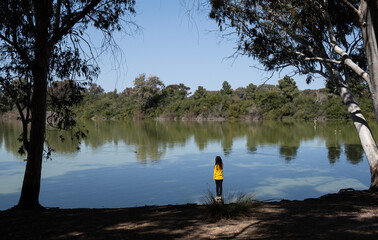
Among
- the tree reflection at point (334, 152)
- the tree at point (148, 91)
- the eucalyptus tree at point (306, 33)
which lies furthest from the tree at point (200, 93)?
the eucalyptus tree at point (306, 33)

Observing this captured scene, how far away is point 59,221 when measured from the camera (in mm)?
3564

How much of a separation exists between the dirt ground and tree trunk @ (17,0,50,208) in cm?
40

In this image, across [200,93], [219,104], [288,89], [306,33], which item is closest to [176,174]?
[306,33]

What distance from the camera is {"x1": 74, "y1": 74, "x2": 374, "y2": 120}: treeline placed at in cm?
3825

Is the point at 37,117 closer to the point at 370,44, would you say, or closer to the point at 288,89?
the point at 370,44

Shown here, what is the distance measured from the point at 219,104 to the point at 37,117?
40.7 meters

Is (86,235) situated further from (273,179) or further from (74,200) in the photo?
(273,179)

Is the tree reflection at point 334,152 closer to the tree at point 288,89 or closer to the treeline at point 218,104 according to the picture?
the treeline at point 218,104

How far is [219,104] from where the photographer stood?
44719 millimetres

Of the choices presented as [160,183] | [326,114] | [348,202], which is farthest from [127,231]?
[326,114]

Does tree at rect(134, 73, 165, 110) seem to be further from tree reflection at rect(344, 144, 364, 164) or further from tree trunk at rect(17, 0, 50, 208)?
tree trunk at rect(17, 0, 50, 208)

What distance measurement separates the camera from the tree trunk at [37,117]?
4492 millimetres

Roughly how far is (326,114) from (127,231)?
37.5 m

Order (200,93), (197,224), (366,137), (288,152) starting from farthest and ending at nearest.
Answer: (200,93) → (288,152) → (366,137) → (197,224)
